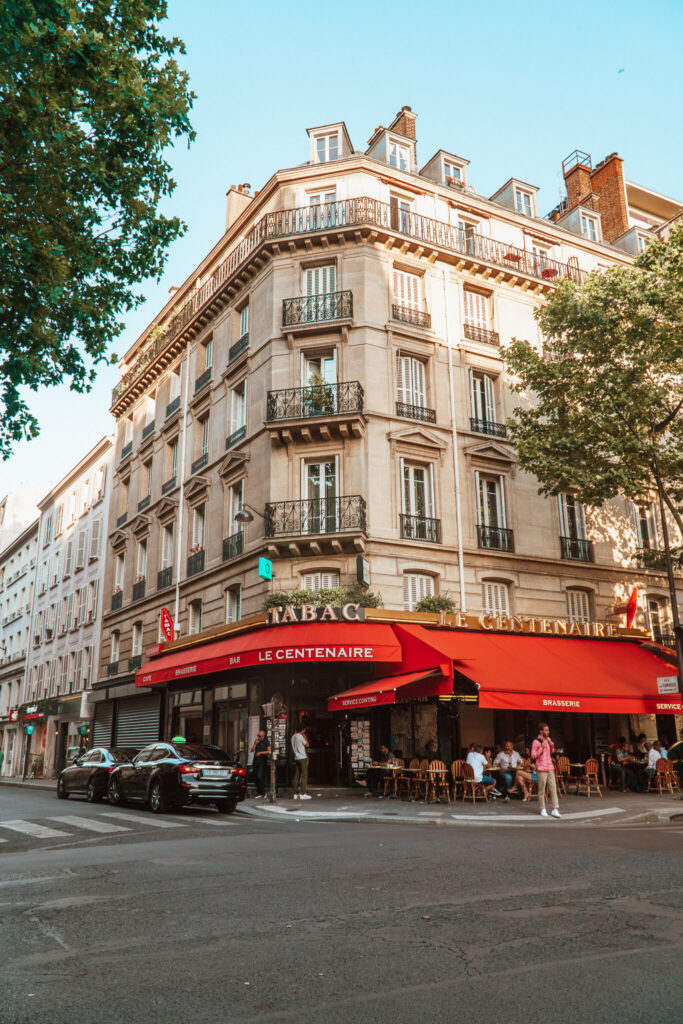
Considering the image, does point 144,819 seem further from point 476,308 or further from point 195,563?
point 476,308

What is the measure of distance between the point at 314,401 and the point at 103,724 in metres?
18.2

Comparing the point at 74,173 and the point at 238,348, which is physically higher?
the point at 238,348

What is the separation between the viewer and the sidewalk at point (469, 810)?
1412cm

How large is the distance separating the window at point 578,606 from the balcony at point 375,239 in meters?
9.03

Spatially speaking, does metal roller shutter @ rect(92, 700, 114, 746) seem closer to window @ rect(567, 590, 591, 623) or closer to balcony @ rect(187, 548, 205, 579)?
balcony @ rect(187, 548, 205, 579)

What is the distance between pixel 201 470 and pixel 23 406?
14.8m

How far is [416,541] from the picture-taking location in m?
21.0

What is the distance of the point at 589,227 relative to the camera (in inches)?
1168

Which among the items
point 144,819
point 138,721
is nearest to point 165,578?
point 138,721

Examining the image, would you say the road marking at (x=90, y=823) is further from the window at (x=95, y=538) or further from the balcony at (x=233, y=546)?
the window at (x=95, y=538)

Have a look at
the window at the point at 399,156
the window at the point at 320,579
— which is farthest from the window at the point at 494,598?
the window at the point at 399,156

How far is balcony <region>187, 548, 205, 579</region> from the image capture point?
2538 cm

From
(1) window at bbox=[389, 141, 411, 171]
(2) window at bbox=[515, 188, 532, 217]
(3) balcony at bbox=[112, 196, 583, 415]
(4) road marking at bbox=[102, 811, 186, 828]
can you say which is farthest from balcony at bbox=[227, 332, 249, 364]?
(4) road marking at bbox=[102, 811, 186, 828]

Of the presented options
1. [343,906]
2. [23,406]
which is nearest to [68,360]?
[23,406]
